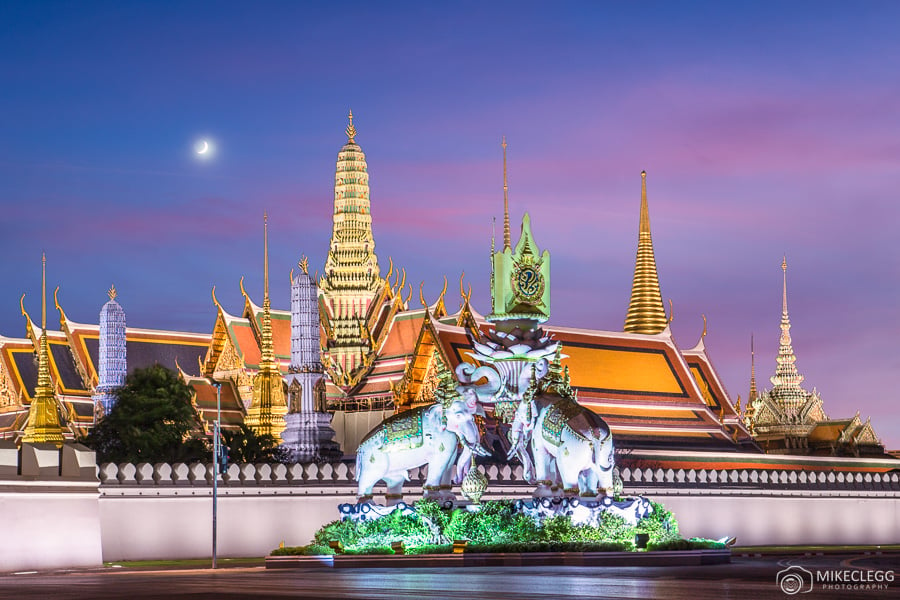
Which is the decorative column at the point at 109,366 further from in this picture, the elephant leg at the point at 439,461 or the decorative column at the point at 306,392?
the elephant leg at the point at 439,461

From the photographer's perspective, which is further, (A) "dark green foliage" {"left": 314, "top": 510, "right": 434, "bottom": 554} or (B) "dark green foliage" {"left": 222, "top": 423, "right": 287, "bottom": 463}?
(B) "dark green foliage" {"left": 222, "top": 423, "right": 287, "bottom": 463}

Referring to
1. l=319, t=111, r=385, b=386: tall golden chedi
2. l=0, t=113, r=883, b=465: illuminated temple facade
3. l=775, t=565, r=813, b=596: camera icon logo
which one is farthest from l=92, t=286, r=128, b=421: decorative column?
l=775, t=565, r=813, b=596: camera icon logo

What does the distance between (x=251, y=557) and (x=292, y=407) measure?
37.6ft

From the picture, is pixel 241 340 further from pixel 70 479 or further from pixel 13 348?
pixel 70 479

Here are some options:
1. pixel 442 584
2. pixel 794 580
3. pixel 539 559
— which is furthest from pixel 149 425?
pixel 794 580

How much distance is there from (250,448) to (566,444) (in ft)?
71.3

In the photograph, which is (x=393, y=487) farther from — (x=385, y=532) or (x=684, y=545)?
(x=684, y=545)

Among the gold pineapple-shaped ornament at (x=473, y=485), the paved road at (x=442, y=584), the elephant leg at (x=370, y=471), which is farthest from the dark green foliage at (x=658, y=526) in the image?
the elephant leg at (x=370, y=471)

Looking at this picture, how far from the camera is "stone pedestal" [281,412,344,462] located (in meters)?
46.2

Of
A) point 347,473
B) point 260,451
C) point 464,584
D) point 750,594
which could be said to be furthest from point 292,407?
point 750,594

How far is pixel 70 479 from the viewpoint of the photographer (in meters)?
29.5

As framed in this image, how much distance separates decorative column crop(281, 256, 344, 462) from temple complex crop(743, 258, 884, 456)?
2495 centimetres

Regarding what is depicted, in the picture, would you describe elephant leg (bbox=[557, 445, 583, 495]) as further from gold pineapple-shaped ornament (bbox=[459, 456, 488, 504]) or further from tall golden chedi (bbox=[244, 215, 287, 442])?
tall golden chedi (bbox=[244, 215, 287, 442])

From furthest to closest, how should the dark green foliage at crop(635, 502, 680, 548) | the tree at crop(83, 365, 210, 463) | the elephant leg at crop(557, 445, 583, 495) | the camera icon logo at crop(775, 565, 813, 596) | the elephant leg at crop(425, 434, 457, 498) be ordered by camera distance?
the tree at crop(83, 365, 210, 463), the elephant leg at crop(425, 434, 457, 498), the elephant leg at crop(557, 445, 583, 495), the dark green foliage at crop(635, 502, 680, 548), the camera icon logo at crop(775, 565, 813, 596)
